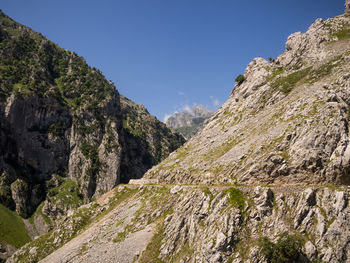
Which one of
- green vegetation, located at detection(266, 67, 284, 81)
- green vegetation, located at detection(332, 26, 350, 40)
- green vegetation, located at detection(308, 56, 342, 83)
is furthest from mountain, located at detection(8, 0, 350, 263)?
green vegetation, located at detection(266, 67, 284, 81)

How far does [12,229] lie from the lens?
431ft

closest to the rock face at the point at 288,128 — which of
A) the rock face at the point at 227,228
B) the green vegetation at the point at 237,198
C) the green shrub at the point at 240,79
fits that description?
the green shrub at the point at 240,79

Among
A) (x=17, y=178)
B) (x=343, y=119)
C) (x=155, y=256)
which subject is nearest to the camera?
(x=155, y=256)

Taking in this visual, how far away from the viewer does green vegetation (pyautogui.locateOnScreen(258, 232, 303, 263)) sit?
36.2 meters

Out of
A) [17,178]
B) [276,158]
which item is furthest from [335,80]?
[17,178]

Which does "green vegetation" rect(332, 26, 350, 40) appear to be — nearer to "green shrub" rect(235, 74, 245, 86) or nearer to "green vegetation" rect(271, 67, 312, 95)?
"green vegetation" rect(271, 67, 312, 95)

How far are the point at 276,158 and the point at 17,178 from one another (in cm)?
17361

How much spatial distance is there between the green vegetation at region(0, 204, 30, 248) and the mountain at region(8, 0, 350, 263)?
4922 centimetres

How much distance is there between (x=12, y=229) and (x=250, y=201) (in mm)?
141800

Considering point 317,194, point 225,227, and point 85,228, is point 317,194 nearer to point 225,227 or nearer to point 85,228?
point 225,227

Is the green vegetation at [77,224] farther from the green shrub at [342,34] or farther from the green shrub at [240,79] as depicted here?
the green shrub at [342,34]

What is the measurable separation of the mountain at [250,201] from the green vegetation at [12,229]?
49218 mm

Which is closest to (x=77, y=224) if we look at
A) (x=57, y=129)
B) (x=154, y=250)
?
(x=154, y=250)

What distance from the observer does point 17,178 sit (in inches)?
6407
